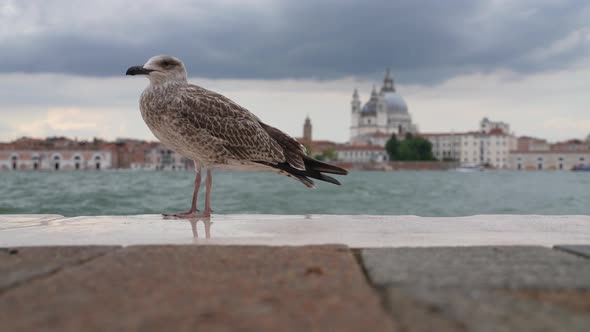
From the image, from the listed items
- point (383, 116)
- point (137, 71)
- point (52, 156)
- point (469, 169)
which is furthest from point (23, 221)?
point (383, 116)

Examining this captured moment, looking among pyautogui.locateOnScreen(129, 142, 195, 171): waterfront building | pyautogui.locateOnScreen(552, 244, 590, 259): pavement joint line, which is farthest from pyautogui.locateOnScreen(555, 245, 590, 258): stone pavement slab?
pyautogui.locateOnScreen(129, 142, 195, 171): waterfront building

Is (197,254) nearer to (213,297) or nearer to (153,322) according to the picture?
(213,297)

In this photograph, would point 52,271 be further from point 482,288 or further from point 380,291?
point 482,288

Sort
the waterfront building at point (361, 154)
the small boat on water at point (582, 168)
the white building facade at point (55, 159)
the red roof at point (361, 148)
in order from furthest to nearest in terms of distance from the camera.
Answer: the small boat on water at point (582, 168) < the red roof at point (361, 148) < the waterfront building at point (361, 154) < the white building facade at point (55, 159)

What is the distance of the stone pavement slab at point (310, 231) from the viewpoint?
1.59 metres

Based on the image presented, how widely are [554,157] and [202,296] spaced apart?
90.4 m

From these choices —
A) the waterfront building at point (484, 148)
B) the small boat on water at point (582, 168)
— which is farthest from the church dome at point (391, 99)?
the small boat on water at point (582, 168)

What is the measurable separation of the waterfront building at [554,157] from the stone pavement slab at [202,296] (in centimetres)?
8576

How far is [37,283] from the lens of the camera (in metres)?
1.06

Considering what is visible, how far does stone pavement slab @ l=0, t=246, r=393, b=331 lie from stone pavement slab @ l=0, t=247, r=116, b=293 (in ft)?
0.11

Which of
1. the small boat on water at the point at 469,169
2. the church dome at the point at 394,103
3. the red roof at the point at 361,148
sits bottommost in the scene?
the small boat on water at the point at 469,169

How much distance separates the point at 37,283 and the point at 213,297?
1.15 feet

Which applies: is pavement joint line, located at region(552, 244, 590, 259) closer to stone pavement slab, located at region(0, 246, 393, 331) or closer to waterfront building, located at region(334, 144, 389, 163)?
stone pavement slab, located at region(0, 246, 393, 331)

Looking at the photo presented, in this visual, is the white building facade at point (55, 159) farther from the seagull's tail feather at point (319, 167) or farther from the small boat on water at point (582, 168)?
the seagull's tail feather at point (319, 167)
